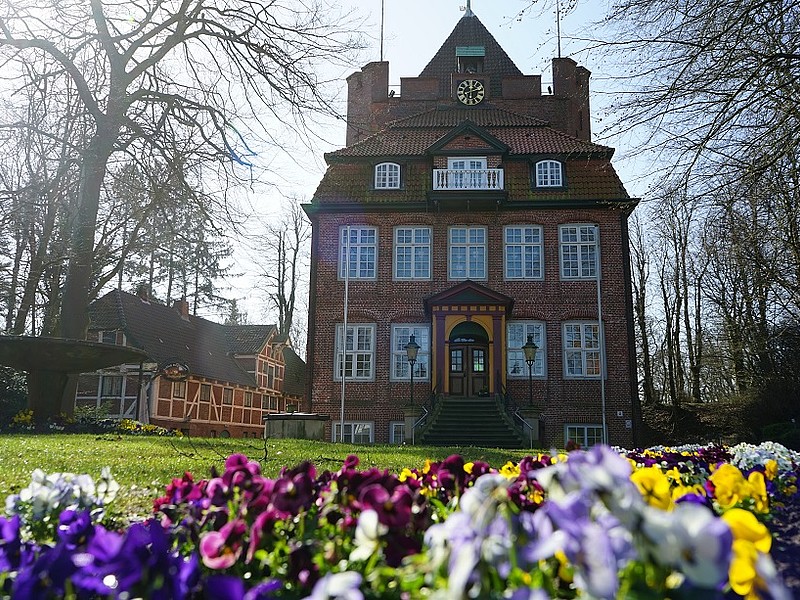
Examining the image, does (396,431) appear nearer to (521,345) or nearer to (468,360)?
(468,360)

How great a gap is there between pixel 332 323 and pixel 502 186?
715 cm

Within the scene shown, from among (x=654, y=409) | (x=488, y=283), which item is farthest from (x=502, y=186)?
(x=654, y=409)

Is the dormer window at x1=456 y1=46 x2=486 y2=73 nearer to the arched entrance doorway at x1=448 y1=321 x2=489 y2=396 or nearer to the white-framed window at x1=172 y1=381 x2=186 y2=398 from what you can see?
the arched entrance doorway at x1=448 y1=321 x2=489 y2=396

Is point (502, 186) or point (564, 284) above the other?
point (502, 186)

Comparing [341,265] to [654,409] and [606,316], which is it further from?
[654,409]

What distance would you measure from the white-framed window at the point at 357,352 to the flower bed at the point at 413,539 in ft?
64.4

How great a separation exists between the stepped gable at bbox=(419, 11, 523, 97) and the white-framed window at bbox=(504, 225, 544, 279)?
34.8 ft

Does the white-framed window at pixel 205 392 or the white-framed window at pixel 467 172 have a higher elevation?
the white-framed window at pixel 467 172

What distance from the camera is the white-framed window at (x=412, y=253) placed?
78.1ft

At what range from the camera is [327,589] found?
1.39m

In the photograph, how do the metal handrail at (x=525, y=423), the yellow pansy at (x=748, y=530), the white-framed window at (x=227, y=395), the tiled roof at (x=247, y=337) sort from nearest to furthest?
the yellow pansy at (x=748, y=530) → the metal handrail at (x=525, y=423) → the white-framed window at (x=227, y=395) → the tiled roof at (x=247, y=337)

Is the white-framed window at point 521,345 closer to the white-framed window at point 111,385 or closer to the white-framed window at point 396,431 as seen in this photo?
the white-framed window at point 396,431

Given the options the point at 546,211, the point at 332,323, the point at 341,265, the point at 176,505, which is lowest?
the point at 176,505

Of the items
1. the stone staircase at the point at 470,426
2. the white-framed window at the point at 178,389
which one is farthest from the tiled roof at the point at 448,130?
the white-framed window at the point at 178,389
